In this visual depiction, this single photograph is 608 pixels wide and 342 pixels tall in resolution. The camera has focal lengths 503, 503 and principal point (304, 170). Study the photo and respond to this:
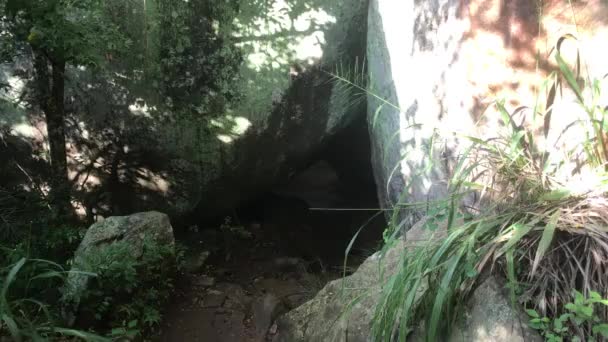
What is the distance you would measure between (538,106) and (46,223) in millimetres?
3519

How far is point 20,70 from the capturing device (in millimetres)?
4352

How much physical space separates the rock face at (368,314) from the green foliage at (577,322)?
0.20 feet

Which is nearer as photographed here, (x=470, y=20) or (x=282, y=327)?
(x=470, y=20)

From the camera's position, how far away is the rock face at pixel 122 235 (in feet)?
10.8

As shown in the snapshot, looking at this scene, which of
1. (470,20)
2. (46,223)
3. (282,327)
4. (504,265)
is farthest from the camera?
(46,223)

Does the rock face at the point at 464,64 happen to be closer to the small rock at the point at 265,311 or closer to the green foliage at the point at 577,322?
the green foliage at the point at 577,322

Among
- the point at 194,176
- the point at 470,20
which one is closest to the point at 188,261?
the point at 194,176

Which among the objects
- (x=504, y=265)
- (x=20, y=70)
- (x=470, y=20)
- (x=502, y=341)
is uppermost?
(x=20, y=70)

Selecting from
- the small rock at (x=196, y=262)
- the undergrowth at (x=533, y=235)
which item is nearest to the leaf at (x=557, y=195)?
the undergrowth at (x=533, y=235)

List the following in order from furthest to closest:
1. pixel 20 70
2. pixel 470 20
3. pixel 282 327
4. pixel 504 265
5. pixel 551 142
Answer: pixel 20 70 → pixel 282 327 → pixel 470 20 → pixel 551 142 → pixel 504 265

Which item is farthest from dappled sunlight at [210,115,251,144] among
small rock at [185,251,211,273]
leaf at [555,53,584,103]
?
leaf at [555,53,584,103]

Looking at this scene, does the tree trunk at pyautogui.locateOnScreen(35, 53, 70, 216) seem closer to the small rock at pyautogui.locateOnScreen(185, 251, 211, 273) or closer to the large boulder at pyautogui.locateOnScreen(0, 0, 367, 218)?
the large boulder at pyautogui.locateOnScreen(0, 0, 367, 218)

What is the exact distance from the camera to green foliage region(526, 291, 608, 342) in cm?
151

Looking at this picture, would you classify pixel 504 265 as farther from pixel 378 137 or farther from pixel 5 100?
pixel 5 100
